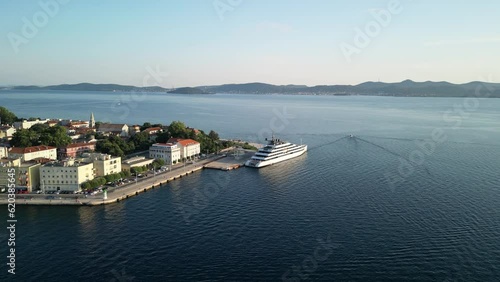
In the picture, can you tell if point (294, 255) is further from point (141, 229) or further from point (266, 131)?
point (266, 131)

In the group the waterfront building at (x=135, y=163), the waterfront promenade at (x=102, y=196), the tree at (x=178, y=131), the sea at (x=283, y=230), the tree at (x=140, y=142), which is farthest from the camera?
the tree at (x=178, y=131)

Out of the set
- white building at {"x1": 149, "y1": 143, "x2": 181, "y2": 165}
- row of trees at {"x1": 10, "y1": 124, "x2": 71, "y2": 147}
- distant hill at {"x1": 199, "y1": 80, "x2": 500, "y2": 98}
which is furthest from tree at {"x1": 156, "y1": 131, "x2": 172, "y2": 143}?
distant hill at {"x1": 199, "y1": 80, "x2": 500, "y2": 98}

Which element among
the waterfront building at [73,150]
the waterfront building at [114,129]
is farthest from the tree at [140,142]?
the waterfront building at [114,129]

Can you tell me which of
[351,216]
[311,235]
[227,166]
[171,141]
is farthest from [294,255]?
[171,141]

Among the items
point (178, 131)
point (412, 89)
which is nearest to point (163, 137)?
point (178, 131)

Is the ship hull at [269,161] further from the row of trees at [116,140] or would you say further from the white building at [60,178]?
the white building at [60,178]

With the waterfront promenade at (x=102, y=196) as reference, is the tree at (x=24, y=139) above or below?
above

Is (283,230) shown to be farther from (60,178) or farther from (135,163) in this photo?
(135,163)
